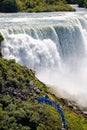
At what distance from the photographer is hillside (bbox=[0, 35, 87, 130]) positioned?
28719 millimetres

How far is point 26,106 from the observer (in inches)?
1179

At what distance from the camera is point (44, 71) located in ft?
140

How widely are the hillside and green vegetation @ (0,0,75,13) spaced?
2735cm

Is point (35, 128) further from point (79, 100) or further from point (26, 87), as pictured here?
point (79, 100)

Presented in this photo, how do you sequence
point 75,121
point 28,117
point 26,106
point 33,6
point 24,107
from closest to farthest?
point 28,117
point 24,107
point 26,106
point 75,121
point 33,6

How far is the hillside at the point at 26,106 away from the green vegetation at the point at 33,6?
27.3m

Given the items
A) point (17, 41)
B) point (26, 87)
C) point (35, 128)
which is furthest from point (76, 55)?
point (35, 128)

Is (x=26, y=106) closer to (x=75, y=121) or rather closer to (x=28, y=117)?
(x=28, y=117)

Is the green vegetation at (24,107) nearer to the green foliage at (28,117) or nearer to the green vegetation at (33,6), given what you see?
the green foliage at (28,117)

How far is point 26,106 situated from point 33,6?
3881 cm

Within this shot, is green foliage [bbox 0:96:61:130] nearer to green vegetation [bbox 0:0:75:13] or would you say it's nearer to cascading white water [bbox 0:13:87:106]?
cascading white water [bbox 0:13:87:106]

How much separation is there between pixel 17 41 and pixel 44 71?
3704 mm

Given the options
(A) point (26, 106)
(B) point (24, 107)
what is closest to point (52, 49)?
(A) point (26, 106)

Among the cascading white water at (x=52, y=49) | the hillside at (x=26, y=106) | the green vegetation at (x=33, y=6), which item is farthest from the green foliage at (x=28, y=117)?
the green vegetation at (x=33, y=6)
